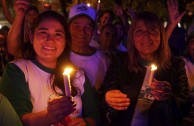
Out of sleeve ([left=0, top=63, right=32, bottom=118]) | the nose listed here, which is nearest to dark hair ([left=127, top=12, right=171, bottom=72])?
the nose

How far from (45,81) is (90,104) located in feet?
1.87

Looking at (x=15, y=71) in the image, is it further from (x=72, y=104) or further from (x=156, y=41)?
(x=156, y=41)

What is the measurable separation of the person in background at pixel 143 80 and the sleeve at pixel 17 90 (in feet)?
2.95

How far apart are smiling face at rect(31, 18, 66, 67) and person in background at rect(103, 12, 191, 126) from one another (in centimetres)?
73

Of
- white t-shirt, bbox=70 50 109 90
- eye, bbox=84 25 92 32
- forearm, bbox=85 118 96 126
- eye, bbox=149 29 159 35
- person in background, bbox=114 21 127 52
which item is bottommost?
forearm, bbox=85 118 96 126

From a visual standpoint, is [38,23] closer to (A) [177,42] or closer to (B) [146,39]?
(B) [146,39]

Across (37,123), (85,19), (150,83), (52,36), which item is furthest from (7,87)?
(85,19)

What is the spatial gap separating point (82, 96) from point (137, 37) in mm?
1035

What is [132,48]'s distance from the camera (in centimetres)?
389

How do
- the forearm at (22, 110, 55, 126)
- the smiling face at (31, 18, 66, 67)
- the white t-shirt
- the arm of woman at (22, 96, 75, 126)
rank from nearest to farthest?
the arm of woman at (22, 96, 75, 126) < the forearm at (22, 110, 55, 126) < the smiling face at (31, 18, 66, 67) < the white t-shirt

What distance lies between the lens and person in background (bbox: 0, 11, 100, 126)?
294 cm

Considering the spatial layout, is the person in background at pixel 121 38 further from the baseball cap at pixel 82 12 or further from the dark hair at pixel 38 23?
the dark hair at pixel 38 23

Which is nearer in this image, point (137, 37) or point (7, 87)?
point (7, 87)

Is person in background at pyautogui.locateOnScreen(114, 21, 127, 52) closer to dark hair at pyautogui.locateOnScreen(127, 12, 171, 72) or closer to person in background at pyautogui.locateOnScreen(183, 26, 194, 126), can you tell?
person in background at pyautogui.locateOnScreen(183, 26, 194, 126)
